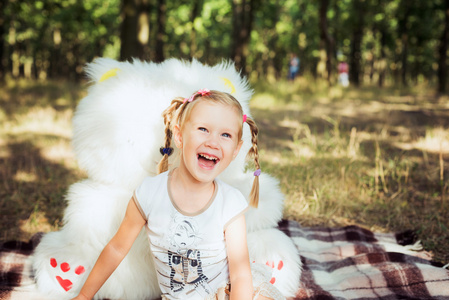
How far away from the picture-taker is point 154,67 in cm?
201

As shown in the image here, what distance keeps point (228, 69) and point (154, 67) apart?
1.33 feet

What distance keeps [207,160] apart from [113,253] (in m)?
0.56

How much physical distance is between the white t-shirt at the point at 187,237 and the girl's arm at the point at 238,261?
3 cm

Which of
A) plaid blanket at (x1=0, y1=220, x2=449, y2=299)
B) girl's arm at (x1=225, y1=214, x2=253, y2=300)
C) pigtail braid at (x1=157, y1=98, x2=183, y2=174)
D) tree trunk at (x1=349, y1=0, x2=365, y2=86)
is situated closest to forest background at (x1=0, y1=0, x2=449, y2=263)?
plaid blanket at (x1=0, y1=220, x2=449, y2=299)

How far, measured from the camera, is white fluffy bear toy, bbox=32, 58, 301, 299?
176 centimetres

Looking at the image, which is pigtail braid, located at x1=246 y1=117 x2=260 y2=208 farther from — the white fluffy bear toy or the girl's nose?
the girl's nose

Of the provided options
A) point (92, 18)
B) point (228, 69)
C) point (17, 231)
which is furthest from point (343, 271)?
point (92, 18)

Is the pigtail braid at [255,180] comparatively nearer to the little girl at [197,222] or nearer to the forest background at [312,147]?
the little girl at [197,222]

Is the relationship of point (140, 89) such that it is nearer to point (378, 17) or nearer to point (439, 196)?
point (439, 196)

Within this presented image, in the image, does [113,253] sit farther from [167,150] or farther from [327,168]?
[327,168]

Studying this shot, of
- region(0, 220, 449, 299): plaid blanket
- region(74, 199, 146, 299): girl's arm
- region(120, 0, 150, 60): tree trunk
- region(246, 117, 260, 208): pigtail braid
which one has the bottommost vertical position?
region(0, 220, 449, 299): plaid blanket

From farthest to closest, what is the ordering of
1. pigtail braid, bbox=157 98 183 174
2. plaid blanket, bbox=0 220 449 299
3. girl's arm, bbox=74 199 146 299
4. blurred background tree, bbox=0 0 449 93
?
1. blurred background tree, bbox=0 0 449 93
2. plaid blanket, bbox=0 220 449 299
3. pigtail braid, bbox=157 98 183 174
4. girl's arm, bbox=74 199 146 299

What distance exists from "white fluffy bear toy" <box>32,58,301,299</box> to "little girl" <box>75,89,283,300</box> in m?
0.23

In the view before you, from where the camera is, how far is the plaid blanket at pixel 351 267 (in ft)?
6.30
